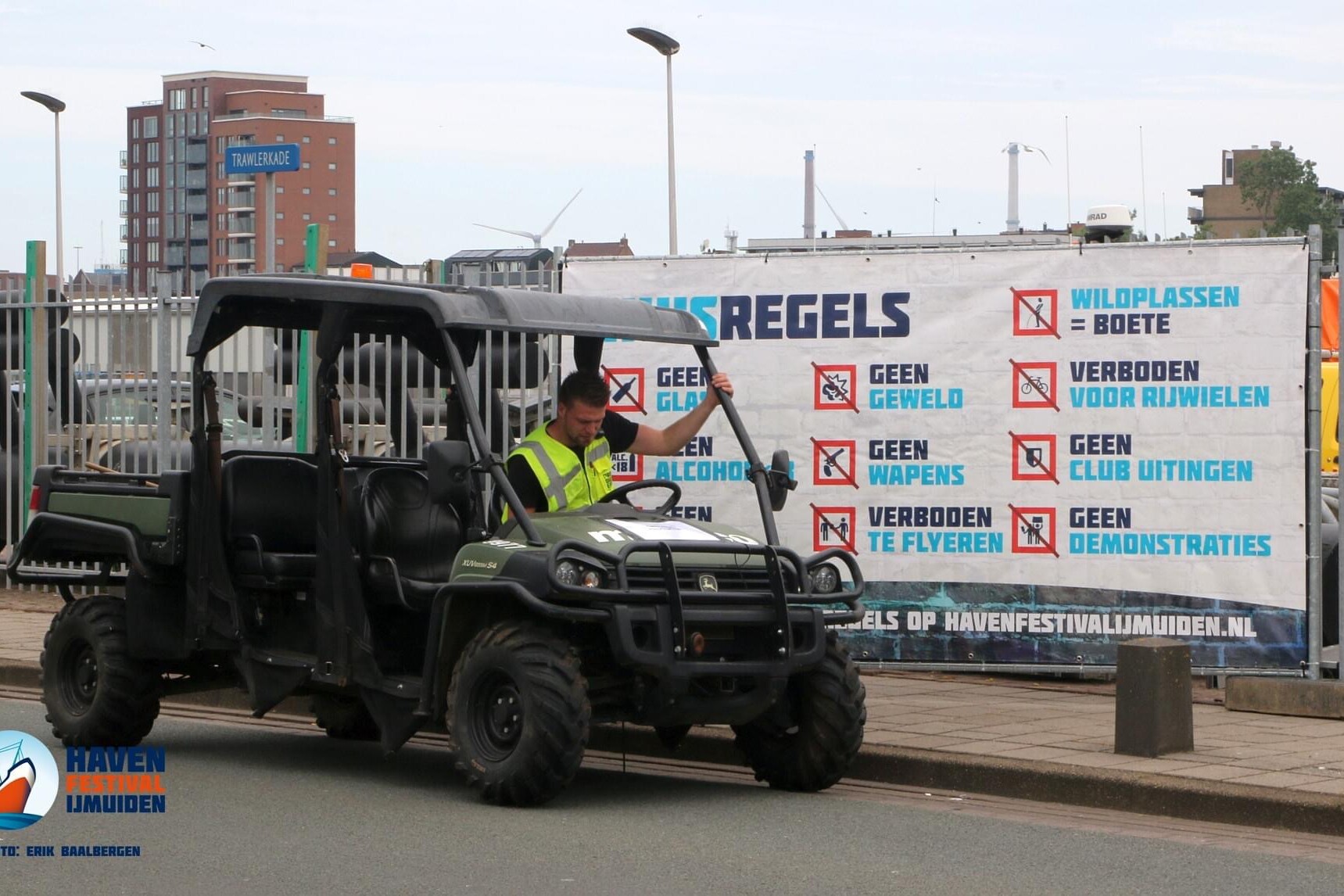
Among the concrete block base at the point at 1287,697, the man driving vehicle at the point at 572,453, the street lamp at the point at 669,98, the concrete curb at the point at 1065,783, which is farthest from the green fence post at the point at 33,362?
the street lamp at the point at 669,98

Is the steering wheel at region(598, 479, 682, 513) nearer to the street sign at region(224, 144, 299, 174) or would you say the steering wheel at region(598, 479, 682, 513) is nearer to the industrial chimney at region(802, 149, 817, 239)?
the street sign at region(224, 144, 299, 174)

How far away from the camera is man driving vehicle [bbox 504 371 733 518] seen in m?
9.04

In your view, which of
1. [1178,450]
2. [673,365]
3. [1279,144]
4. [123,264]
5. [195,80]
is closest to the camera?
[1178,450]

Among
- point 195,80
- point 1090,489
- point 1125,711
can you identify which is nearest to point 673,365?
point 1090,489

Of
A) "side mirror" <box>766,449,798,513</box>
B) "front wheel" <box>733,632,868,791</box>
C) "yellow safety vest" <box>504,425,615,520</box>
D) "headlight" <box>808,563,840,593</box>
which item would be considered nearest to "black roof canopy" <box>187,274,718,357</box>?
"yellow safety vest" <box>504,425,615,520</box>

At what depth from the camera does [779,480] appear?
912 cm

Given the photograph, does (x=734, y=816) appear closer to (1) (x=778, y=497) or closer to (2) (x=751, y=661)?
(2) (x=751, y=661)

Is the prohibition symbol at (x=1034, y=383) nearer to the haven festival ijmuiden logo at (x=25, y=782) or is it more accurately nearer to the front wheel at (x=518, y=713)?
the front wheel at (x=518, y=713)

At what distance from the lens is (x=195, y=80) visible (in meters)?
162

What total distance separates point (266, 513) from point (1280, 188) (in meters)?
119

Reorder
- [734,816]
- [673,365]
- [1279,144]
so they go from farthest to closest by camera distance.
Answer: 1. [1279,144]
2. [673,365]
3. [734,816]

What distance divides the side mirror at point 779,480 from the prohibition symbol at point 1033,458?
2725 millimetres

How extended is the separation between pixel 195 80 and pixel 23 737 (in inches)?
6247

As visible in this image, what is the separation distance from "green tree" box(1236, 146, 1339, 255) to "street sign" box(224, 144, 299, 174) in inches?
3992
